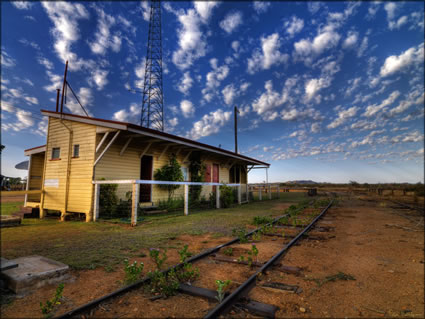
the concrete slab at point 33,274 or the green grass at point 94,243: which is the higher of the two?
the concrete slab at point 33,274

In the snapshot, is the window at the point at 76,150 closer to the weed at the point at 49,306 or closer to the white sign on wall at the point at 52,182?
the white sign on wall at the point at 52,182

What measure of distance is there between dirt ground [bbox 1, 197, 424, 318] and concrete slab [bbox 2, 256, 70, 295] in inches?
4.7

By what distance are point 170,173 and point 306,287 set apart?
9683mm

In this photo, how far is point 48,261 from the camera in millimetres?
3316

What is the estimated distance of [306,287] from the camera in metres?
3.00

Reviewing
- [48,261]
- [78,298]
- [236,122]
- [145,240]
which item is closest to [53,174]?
[145,240]

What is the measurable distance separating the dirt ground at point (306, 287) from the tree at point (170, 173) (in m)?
7.09

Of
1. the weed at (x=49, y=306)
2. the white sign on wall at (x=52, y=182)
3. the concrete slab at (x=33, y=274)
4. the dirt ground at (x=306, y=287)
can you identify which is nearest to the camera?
the weed at (x=49, y=306)

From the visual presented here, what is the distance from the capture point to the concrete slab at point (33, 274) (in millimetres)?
2673

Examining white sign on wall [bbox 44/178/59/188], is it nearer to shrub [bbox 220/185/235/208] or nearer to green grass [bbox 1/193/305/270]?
green grass [bbox 1/193/305/270]

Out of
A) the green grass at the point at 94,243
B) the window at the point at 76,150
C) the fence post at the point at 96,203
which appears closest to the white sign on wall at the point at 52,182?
the window at the point at 76,150

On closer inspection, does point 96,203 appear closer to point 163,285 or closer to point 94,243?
point 94,243

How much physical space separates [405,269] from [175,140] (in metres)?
8.66

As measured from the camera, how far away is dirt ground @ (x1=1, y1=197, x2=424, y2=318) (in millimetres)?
2404
